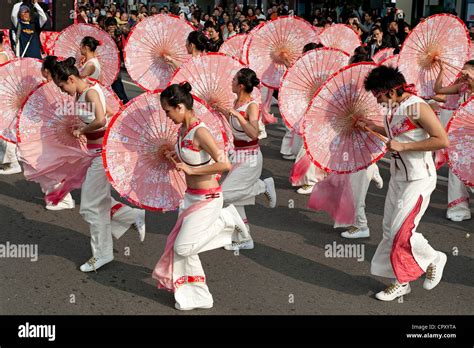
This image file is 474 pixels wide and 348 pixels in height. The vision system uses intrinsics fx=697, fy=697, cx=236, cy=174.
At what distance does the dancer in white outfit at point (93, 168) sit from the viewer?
19.0ft

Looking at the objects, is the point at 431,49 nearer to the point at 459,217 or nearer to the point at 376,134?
the point at 459,217

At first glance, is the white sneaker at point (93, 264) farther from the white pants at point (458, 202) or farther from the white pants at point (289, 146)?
the white pants at point (289, 146)

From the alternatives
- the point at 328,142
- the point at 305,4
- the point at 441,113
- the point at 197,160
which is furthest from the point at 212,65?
the point at 305,4

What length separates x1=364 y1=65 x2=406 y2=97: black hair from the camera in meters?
4.99

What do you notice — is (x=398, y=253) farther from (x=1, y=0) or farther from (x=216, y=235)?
(x=1, y=0)

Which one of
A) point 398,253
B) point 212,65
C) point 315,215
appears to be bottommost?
point 315,215

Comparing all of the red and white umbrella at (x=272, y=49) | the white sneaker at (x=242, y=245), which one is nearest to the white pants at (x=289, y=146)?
the red and white umbrella at (x=272, y=49)

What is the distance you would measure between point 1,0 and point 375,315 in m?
12.4

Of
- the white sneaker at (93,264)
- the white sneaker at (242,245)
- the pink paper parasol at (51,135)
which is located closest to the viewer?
the white sneaker at (93,264)

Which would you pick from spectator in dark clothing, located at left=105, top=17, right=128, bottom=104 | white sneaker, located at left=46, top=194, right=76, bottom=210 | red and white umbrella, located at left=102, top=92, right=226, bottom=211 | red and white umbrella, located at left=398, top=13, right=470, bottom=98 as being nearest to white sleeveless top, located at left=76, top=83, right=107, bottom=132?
red and white umbrella, located at left=102, top=92, right=226, bottom=211

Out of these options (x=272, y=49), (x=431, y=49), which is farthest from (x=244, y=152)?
(x=272, y=49)

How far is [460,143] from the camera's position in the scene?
5703 millimetres

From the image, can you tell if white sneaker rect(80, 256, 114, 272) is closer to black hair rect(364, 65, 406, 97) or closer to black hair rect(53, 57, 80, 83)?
black hair rect(53, 57, 80, 83)

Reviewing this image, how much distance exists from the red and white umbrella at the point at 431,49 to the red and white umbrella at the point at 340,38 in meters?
2.49
